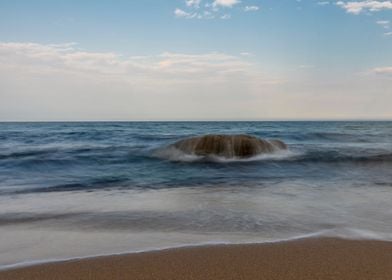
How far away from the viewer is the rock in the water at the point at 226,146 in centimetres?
1348

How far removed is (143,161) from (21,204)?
7.25 metres

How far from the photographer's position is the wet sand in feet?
9.66

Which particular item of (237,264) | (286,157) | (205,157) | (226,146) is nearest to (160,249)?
(237,264)

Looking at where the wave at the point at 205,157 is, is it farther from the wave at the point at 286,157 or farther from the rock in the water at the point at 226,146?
the rock in the water at the point at 226,146

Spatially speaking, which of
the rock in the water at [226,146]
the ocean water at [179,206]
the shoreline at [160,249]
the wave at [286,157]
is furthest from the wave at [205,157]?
the shoreline at [160,249]

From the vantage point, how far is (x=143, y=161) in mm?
13305

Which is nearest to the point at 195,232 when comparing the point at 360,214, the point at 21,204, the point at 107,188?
the point at 360,214

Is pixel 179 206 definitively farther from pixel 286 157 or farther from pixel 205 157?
pixel 286 157

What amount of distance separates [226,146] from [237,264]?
10.6m

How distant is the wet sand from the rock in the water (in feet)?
32.2

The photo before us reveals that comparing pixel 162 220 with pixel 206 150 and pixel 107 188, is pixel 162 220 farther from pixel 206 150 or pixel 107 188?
pixel 206 150

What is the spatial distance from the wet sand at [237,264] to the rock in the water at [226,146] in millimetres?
9813

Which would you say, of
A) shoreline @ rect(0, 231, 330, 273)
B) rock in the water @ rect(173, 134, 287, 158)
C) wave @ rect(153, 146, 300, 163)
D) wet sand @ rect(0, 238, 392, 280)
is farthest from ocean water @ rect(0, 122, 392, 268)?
rock in the water @ rect(173, 134, 287, 158)

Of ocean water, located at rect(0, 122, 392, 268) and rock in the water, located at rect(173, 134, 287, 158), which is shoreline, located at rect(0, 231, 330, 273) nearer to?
ocean water, located at rect(0, 122, 392, 268)
